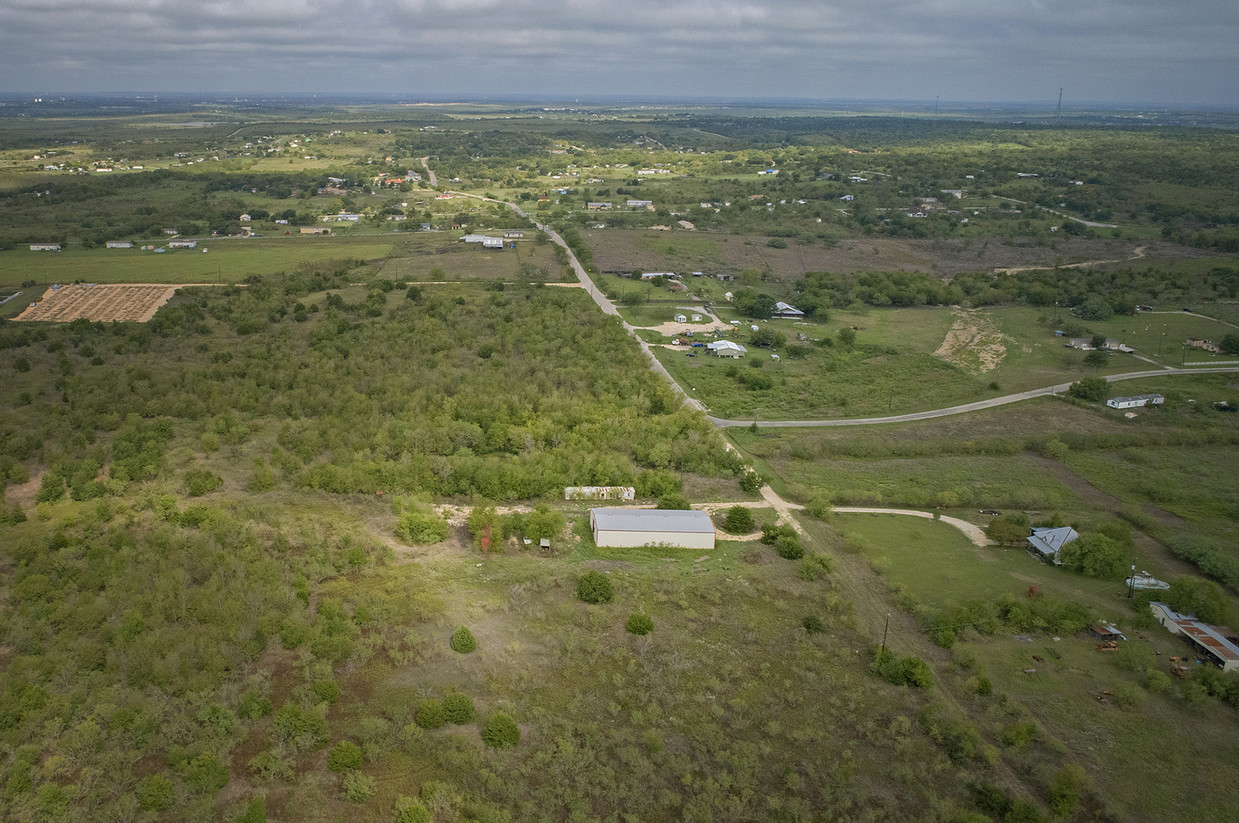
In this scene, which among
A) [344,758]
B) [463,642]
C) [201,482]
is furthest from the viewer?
[201,482]

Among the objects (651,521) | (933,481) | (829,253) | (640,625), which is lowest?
(640,625)

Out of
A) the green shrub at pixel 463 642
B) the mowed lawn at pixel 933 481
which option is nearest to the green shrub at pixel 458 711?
the green shrub at pixel 463 642

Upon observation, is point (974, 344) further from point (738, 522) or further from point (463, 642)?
point (463, 642)

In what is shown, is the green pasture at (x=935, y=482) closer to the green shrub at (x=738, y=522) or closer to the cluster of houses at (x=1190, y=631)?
the green shrub at (x=738, y=522)

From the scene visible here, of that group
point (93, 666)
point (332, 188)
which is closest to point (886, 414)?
point (93, 666)

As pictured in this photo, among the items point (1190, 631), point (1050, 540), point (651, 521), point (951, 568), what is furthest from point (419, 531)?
point (1190, 631)

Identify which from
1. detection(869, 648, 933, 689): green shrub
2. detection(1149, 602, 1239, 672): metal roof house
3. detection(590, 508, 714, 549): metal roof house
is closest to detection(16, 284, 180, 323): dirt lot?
detection(590, 508, 714, 549): metal roof house
